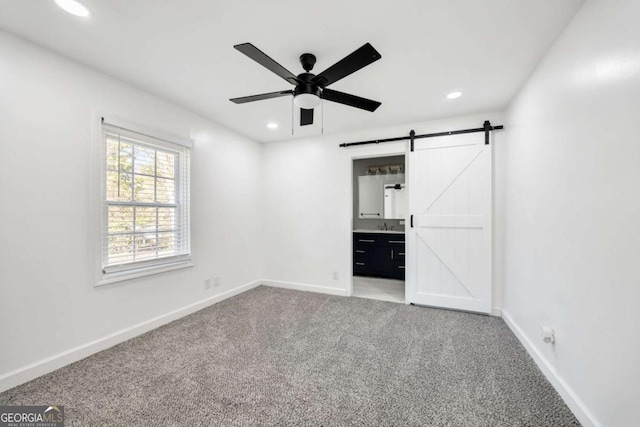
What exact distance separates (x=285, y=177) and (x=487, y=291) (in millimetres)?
3301

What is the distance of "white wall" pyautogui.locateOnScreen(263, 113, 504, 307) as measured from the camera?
3.92 metres

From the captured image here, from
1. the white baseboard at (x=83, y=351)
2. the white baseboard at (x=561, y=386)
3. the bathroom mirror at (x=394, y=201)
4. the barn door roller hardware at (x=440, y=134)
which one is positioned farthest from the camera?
the bathroom mirror at (x=394, y=201)

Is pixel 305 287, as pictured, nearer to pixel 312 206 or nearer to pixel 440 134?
pixel 312 206

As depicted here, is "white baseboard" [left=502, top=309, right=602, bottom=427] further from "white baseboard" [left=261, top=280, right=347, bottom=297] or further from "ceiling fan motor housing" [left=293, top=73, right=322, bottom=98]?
"ceiling fan motor housing" [left=293, top=73, right=322, bottom=98]

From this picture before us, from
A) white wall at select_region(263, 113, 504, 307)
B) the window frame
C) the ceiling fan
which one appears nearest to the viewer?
the ceiling fan

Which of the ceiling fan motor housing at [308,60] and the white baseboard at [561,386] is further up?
the ceiling fan motor housing at [308,60]

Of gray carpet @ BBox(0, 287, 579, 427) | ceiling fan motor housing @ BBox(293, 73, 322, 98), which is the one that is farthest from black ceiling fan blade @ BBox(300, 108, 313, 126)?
gray carpet @ BBox(0, 287, 579, 427)

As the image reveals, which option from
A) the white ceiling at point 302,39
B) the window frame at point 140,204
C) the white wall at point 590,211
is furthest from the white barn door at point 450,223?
the window frame at point 140,204

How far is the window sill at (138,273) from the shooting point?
7.73ft

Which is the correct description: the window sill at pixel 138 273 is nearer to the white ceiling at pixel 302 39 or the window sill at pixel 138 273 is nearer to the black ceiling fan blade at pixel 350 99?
the white ceiling at pixel 302 39

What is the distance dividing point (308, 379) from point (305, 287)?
2.27 metres

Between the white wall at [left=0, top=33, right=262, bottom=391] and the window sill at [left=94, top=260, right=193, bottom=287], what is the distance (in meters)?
0.06

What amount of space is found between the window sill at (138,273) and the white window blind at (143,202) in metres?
0.03

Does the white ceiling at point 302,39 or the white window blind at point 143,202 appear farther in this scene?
the white window blind at point 143,202
